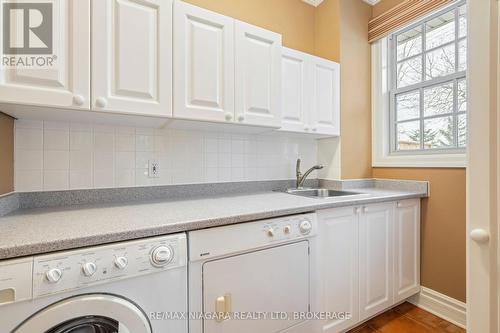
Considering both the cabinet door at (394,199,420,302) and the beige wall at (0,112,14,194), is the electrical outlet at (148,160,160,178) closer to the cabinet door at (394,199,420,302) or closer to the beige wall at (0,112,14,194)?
the beige wall at (0,112,14,194)

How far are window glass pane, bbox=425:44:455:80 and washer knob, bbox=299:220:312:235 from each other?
1795 millimetres

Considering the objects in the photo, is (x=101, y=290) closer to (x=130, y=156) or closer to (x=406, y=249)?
(x=130, y=156)

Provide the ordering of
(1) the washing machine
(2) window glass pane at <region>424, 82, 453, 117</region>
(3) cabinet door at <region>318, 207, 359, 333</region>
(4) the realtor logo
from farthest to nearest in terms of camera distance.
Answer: (2) window glass pane at <region>424, 82, 453, 117</region> → (3) cabinet door at <region>318, 207, 359, 333</region> → (4) the realtor logo → (1) the washing machine

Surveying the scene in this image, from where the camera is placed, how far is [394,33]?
226 cm

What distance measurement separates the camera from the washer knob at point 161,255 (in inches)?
35.7

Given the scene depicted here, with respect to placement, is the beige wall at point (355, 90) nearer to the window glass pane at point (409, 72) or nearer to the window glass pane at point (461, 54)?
the window glass pane at point (409, 72)

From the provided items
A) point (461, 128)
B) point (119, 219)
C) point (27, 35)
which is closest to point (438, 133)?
point (461, 128)

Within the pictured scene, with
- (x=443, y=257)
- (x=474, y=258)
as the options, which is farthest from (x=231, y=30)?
(x=443, y=257)

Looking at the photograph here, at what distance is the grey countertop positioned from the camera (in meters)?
0.79

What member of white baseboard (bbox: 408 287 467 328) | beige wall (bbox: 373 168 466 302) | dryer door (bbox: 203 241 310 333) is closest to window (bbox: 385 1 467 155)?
beige wall (bbox: 373 168 466 302)

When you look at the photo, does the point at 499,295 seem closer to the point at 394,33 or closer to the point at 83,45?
the point at 83,45

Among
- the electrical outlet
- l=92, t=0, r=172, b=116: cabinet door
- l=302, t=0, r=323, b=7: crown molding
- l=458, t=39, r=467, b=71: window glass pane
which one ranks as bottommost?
the electrical outlet

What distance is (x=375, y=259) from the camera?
1.67m

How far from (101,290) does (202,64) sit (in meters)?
1.20
